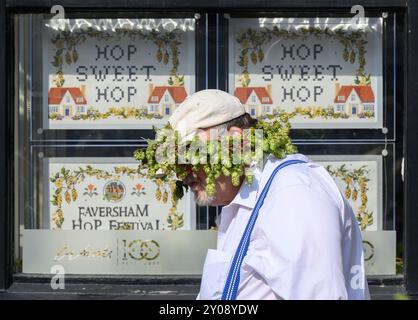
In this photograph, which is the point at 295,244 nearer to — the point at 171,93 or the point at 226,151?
the point at 226,151

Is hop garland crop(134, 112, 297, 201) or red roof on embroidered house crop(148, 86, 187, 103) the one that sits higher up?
red roof on embroidered house crop(148, 86, 187, 103)

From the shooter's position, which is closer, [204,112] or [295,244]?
[295,244]

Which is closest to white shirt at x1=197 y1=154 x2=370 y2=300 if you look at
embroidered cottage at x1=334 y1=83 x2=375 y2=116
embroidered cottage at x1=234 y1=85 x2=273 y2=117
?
embroidered cottage at x1=234 y1=85 x2=273 y2=117

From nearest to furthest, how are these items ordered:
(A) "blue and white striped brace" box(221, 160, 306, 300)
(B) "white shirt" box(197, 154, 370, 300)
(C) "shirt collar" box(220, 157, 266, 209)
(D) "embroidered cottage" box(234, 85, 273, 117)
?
(B) "white shirt" box(197, 154, 370, 300) → (A) "blue and white striped brace" box(221, 160, 306, 300) → (C) "shirt collar" box(220, 157, 266, 209) → (D) "embroidered cottage" box(234, 85, 273, 117)

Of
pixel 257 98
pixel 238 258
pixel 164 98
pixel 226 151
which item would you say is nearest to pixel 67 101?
pixel 164 98

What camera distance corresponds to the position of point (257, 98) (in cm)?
555

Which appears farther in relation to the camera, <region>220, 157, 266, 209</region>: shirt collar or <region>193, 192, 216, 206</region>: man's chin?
<region>193, 192, 216, 206</region>: man's chin

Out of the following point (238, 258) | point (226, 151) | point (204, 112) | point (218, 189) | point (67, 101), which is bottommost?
point (238, 258)

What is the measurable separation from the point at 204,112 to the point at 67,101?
3.09m

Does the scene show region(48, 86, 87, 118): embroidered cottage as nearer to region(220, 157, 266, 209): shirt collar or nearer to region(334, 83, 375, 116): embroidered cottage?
region(334, 83, 375, 116): embroidered cottage

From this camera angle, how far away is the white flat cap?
268cm

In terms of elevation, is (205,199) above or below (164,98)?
below
